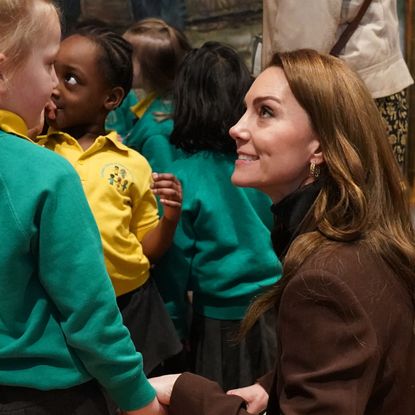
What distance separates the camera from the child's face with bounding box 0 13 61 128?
1688 millimetres

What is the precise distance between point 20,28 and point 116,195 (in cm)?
106

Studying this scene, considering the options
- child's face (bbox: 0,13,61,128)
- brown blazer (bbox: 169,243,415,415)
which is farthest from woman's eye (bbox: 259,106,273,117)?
child's face (bbox: 0,13,61,128)

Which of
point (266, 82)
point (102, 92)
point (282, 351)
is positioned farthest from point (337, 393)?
point (102, 92)

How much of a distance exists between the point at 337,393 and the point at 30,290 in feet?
2.33

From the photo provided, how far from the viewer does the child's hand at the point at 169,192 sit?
9.13ft

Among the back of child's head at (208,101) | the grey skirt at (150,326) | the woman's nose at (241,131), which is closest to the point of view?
the woman's nose at (241,131)

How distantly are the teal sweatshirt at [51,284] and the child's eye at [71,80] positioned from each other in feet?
3.86

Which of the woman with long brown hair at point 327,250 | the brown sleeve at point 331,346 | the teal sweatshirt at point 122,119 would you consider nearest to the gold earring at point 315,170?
the woman with long brown hair at point 327,250

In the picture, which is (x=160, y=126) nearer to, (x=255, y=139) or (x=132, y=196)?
(x=132, y=196)

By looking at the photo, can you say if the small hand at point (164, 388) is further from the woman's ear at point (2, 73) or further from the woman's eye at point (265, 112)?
the woman's ear at point (2, 73)

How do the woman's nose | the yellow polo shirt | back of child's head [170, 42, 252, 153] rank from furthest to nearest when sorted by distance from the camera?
1. back of child's head [170, 42, 252, 153]
2. the yellow polo shirt
3. the woman's nose

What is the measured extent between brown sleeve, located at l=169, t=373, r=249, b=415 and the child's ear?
1.24 metres

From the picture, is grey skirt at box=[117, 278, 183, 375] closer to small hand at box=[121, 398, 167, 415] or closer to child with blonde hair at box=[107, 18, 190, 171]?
child with blonde hair at box=[107, 18, 190, 171]

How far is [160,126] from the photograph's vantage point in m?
3.42
